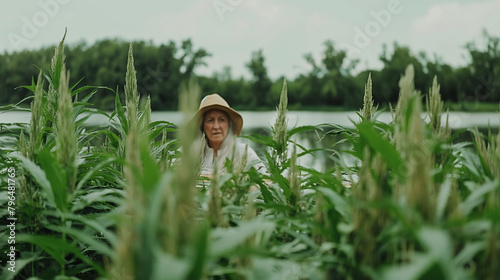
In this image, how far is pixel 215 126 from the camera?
5863 millimetres

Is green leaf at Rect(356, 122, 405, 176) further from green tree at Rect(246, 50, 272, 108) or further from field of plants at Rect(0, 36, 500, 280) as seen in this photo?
green tree at Rect(246, 50, 272, 108)

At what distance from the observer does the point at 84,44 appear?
61.8 meters

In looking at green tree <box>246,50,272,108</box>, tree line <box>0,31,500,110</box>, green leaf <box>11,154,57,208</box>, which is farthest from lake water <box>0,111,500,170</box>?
green tree <box>246,50,272,108</box>

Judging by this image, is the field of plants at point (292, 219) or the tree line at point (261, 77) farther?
the tree line at point (261, 77)

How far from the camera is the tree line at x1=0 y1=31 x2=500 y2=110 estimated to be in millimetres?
48875

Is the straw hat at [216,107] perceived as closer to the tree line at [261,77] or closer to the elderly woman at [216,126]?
the elderly woman at [216,126]

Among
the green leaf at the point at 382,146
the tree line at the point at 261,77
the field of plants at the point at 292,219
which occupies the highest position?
the tree line at the point at 261,77

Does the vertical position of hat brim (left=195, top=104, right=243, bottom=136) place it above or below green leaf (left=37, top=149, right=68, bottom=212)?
above

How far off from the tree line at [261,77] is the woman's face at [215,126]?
34.8 meters

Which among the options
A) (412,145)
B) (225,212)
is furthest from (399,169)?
(225,212)

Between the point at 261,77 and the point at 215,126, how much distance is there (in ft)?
210

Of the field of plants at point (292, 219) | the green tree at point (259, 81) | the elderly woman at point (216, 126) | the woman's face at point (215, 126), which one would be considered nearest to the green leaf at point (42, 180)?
the field of plants at point (292, 219)

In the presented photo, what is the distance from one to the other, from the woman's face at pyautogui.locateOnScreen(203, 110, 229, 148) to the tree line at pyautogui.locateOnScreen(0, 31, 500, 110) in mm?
34773

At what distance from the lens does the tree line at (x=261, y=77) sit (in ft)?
160
